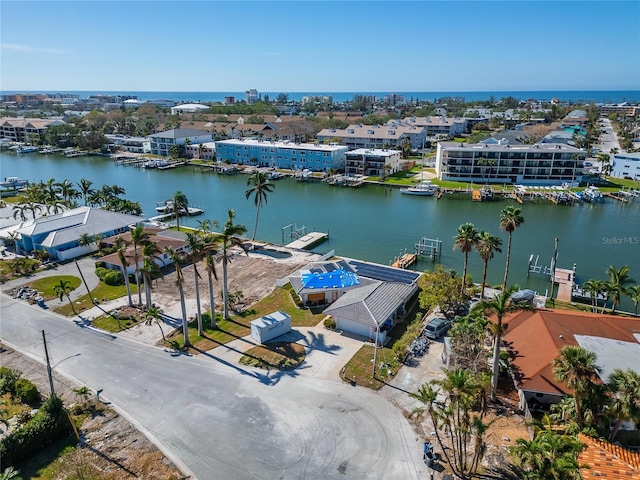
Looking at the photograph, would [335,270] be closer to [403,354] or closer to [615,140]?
[403,354]

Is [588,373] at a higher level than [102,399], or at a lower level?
higher

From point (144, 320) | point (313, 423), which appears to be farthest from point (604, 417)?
point (144, 320)

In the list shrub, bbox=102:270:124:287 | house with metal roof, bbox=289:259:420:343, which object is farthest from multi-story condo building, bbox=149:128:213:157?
house with metal roof, bbox=289:259:420:343

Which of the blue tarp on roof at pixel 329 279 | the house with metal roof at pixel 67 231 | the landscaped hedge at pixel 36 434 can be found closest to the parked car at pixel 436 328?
the blue tarp on roof at pixel 329 279

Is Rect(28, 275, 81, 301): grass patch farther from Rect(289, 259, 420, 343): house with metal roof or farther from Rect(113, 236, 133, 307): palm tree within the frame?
Rect(289, 259, 420, 343): house with metal roof

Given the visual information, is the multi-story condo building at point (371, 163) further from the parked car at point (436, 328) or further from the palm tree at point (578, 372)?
the palm tree at point (578, 372)

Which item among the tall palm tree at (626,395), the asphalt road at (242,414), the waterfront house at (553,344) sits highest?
the tall palm tree at (626,395)

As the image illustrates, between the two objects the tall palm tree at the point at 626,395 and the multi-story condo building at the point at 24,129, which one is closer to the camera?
the tall palm tree at the point at 626,395

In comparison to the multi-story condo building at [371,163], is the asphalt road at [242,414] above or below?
below
